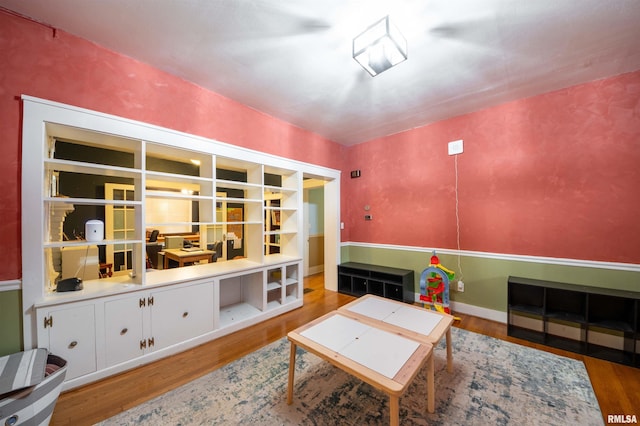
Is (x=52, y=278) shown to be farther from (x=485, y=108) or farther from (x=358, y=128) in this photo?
(x=485, y=108)

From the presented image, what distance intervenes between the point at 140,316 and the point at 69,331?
0.44 m

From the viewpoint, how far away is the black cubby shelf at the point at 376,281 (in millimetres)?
3459

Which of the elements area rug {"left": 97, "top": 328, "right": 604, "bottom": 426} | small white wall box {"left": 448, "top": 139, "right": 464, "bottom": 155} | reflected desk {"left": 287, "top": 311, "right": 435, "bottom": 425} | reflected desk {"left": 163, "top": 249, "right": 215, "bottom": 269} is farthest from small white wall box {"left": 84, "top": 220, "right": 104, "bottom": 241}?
small white wall box {"left": 448, "top": 139, "right": 464, "bottom": 155}

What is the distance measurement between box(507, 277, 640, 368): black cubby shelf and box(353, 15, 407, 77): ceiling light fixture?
2688 millimetres

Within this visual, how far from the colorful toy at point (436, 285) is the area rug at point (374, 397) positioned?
2.61 feet

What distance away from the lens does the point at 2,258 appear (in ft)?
5.37

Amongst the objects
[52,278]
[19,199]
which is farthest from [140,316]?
[19,199]

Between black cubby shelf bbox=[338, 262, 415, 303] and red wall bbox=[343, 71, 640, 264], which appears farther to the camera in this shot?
black cubby shelf bbox=[338, 262, 415, 303]

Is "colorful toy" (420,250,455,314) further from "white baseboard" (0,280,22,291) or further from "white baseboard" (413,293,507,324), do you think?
"white baseboard" (0,280,22,291)

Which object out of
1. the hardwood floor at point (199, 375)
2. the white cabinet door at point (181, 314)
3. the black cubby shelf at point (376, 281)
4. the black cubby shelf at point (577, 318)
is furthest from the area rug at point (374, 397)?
the black cubby shelf at point (376, 281)

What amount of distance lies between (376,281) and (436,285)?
0.97 m

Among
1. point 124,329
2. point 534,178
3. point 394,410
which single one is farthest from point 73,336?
point 534,178

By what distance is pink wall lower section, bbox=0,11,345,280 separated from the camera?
5.40ft

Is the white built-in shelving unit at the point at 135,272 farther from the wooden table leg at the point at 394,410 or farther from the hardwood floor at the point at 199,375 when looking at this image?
the wooden table leg at the point at 394,410
